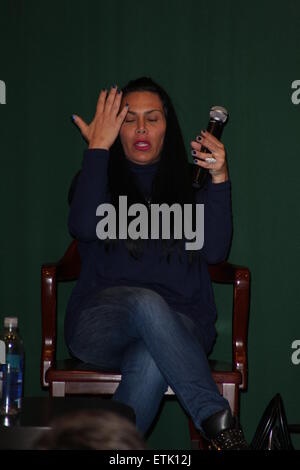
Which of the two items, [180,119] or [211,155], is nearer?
[211,155]

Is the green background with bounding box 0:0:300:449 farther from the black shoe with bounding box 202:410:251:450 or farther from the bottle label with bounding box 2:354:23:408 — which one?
the black shoe with bounding box 202:410:251:450

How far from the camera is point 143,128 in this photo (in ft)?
7.69

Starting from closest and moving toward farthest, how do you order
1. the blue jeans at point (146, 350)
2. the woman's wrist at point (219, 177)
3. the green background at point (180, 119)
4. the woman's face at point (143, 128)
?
the blue jeans at point (146, 350) → the woman's wrist at point (219, 177) → the woman's face at point (143, 128) → the green background at point (180, 119)

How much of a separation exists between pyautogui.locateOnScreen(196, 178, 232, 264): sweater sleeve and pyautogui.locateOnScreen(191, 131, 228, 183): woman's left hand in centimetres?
5

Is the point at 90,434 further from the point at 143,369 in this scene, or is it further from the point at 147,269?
the point at 147,269

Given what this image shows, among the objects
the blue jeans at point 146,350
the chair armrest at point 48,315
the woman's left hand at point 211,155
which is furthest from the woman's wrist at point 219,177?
the chair armrest at point 48,315

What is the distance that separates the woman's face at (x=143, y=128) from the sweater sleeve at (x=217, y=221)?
0.83ft

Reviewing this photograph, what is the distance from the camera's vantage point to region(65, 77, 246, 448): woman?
1.77 meters

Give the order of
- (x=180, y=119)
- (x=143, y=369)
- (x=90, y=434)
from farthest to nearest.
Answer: (x=180, y=119)
(x=143, y=369)
(x=90, y=434)

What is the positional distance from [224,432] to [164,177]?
38.7 inches

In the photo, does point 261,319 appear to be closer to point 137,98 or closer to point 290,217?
point 290,217

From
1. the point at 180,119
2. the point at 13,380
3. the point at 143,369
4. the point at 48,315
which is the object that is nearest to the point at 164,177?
the point at 180,119
